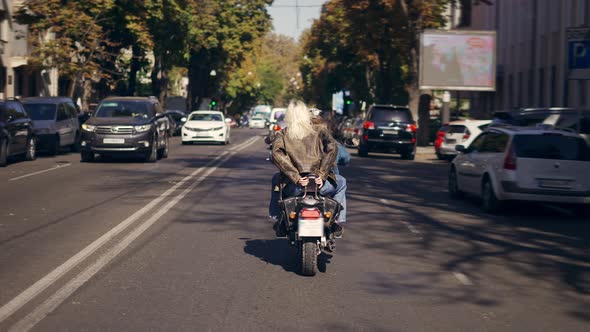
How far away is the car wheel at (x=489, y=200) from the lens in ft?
49.0

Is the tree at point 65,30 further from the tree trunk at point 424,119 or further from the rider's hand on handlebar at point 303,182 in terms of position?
the rider's hand on handlebar at point 303,182

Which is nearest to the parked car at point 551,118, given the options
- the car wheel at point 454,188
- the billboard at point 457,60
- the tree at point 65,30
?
the car wheel at point 454,188

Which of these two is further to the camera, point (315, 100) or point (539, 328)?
point (315, 100)

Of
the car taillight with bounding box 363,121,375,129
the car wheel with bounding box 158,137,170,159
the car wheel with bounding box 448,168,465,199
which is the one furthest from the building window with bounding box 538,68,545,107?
the car wheel with bounding box 448,168,465,199

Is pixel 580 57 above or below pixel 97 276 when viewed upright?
above

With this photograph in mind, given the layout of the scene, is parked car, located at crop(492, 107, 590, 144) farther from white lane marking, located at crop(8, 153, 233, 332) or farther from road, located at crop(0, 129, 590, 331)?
white lane marking, located at crop(8, 153, 233, 332)

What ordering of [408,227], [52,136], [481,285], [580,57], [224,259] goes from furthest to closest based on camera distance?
[52,136]
[580,57]
[408,227]
[224,259]
[481,285]

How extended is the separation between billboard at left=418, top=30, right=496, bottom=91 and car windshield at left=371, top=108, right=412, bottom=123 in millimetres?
8135

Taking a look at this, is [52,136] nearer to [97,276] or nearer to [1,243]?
[1,243]

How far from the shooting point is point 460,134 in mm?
30672

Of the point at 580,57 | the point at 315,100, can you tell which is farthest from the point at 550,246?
the point at 315,100

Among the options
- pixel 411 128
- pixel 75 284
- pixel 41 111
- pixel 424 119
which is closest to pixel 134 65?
pixel 424 119

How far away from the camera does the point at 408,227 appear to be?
42.4 ft

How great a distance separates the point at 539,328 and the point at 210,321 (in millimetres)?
2449
